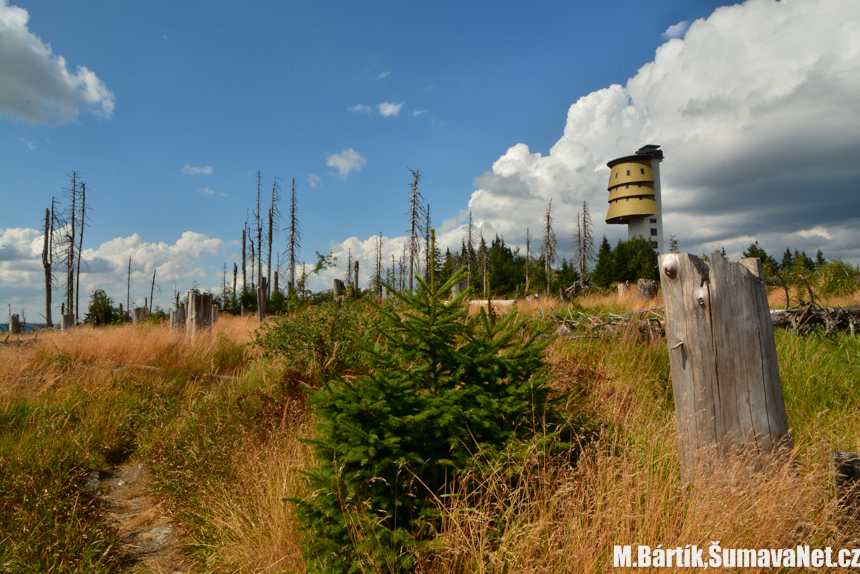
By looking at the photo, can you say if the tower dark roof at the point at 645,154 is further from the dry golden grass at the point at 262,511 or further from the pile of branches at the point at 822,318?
the dry golden grass at the point at 262,511

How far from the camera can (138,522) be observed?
3914mm

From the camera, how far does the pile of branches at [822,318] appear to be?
6371mm

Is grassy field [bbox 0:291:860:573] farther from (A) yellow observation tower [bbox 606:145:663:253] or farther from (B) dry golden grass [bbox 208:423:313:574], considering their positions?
(A) yellow observation tower [bbox 606:145:663:253]

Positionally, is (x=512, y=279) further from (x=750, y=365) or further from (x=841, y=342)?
(x=750, y=365)

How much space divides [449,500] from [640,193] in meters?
49.7

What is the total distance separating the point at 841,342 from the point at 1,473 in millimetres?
9427

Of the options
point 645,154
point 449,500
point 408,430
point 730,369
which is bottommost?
point 449,500

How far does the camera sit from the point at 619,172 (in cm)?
4697

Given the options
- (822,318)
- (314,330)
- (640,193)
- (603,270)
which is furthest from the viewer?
(640,193)

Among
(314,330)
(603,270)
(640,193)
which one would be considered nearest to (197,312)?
(314,330)

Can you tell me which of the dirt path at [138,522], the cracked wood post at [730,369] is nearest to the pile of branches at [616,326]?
the cracked wood post at [730,369]

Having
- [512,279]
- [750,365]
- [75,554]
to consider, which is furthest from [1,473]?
[512,279]

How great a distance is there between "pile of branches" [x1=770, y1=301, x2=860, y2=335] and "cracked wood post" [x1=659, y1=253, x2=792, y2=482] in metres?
4.61

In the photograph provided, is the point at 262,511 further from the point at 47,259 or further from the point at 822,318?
the point at 47,259
